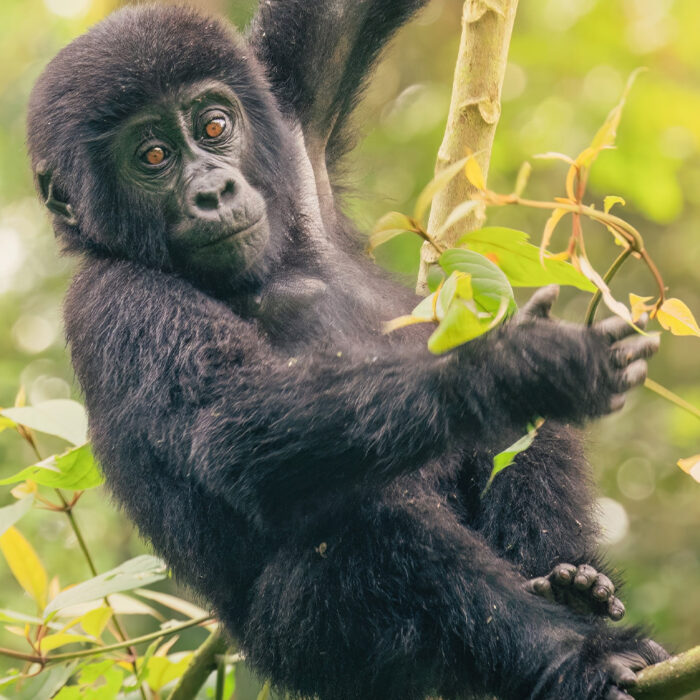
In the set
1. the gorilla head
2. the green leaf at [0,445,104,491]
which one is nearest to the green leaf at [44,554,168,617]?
the green leaf at [0,445,104,491]

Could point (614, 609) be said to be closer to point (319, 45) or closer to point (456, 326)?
point (456, 326)

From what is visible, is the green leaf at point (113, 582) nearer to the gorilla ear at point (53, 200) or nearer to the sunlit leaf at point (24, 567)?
the sunlit leaf at point (24, 567)

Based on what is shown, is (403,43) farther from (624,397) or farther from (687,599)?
(624,397)

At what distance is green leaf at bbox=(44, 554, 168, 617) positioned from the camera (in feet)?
9.82

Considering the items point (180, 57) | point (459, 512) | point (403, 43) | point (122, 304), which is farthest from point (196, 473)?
point (403, 43)

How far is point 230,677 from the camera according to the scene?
152 inches

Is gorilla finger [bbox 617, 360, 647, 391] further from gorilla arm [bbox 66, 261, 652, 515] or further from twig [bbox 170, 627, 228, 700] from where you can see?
twig [bbox 170, 627, 228, 700]

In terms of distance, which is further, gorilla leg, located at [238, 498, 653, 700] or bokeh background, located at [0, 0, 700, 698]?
bokeh background, located at [0, 0, 700, 698]

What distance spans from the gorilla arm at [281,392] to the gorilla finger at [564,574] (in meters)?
0.65

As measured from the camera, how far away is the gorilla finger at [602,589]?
2.99 metres

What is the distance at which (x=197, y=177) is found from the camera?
344cm

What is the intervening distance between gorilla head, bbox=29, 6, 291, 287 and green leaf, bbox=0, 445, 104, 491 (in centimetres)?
78

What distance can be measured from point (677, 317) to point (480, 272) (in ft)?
1.87

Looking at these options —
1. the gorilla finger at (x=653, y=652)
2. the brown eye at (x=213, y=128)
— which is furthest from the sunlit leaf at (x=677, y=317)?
the brown eye at (x=213, y=128)
